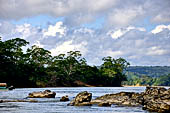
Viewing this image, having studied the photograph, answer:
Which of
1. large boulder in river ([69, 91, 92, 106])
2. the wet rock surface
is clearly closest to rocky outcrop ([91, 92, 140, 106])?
the wet rock surface

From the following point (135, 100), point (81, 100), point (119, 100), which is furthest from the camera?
point (119, 100)

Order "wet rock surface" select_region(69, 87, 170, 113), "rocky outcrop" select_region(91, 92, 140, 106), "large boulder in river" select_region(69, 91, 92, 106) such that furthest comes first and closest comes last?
1. "rocky outcrop" select_region(91, 92, 140, 106)
2. "large boulder in river" select_region(69, 91, 92, 106)
3. "wet rock surface" select_region(69, 87, 170, 113)

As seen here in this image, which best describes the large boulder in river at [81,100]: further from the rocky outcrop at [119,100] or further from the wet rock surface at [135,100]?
the rocky outcrop at [119,100]

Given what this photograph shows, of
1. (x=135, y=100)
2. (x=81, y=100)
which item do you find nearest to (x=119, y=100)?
(x=135, y=100)

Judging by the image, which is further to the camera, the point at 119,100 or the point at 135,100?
the point at 119,100

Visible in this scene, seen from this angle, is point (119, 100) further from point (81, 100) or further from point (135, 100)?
point (81, 100)

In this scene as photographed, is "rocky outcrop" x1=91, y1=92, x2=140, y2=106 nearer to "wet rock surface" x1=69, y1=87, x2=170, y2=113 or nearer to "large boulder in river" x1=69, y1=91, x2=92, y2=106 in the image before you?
"wet rock surface" x1=69, y1=87, x2=170, y2=113

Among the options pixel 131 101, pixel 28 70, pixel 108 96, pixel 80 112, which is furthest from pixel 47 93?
pixel 28 70

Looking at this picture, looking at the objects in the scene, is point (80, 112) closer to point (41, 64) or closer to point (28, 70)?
point (28, 70)

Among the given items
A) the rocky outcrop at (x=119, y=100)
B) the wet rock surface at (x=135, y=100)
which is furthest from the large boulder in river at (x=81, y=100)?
the rocky outcrop at (x=119, y=100)

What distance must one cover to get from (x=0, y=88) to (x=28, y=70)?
5237 centimetres

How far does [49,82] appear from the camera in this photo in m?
191

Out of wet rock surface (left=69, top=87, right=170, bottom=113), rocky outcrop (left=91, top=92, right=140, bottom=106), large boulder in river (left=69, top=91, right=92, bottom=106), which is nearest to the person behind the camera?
wet rock surface (left=69, top=87, right=170, bottom=113)

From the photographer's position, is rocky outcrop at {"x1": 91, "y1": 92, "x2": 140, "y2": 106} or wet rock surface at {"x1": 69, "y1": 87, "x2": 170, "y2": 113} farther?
rocky outcrop at {"x1": 91, "y1": 92, "x2": 140, "y2": 106}
